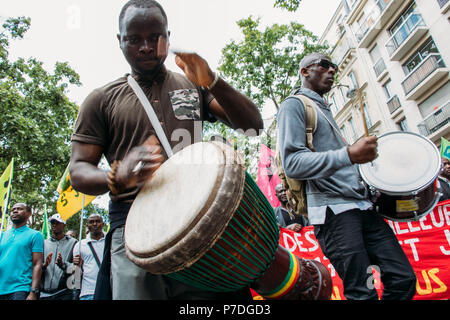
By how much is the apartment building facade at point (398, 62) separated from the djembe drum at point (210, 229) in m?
14.4

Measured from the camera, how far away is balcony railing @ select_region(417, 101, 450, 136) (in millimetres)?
16625

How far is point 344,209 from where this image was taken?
1.96 meters

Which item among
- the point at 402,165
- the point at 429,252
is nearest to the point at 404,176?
the point at 402,165

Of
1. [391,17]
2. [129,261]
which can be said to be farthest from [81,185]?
[391,17]

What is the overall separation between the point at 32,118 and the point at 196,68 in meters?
11.5

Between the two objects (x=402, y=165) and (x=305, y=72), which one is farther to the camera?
(x=305, y=72)

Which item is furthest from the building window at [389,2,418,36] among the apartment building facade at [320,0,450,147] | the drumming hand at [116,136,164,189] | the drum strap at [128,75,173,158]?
the drumming hand at [116,136,164,189]

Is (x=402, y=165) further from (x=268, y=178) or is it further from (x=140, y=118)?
(x=268, y=178)

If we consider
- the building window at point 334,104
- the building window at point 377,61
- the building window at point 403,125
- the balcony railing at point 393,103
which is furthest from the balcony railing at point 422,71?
the building window at point 334,104

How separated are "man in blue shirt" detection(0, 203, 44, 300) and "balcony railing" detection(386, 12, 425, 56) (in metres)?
20.3

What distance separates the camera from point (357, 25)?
928 inches

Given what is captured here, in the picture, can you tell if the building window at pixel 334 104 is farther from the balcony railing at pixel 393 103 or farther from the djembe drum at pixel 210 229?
the djembe drum at pixel 210 229

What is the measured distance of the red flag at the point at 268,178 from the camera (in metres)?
8.09

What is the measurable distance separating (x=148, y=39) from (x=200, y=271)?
1040 millimetres
